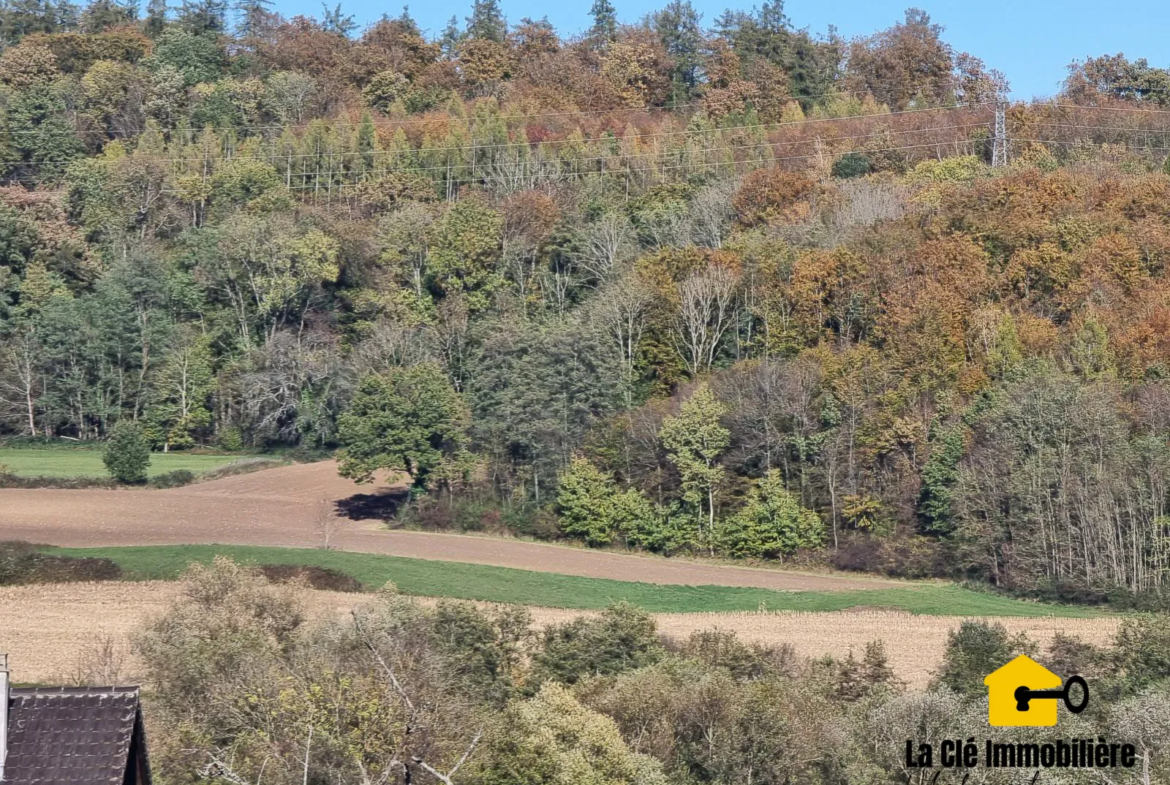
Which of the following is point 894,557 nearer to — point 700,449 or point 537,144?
point 700,449

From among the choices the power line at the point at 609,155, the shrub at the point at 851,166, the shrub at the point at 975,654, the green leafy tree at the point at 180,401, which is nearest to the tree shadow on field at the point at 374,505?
the green leafy tree at the point at 180,401

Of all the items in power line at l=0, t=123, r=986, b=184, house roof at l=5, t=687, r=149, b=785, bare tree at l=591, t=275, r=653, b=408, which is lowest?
house roof at l=5, t=687, r=149, b=785

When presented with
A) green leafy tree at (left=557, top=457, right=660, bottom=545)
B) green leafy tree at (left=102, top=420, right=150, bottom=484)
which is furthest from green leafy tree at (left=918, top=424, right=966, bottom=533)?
green leafy tree at (left=102, top=420, right=150, bottom=484)

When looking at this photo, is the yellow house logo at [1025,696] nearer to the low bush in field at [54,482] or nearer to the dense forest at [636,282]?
the dense forest at [636,282]

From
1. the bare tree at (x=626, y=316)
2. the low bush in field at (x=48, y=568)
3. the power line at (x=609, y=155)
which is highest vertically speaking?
the power line at (x=609, y=155)

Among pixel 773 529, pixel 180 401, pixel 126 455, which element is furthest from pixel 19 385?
pixel 773 529

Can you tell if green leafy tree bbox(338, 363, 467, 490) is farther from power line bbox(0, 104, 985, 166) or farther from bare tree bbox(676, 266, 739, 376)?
power line bbox(0, 104, 985, 166)
